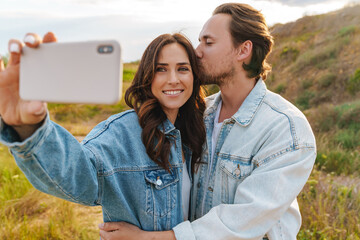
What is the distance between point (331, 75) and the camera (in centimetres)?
950

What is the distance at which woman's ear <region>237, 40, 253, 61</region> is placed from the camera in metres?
2.39

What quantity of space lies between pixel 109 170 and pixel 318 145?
4.69m

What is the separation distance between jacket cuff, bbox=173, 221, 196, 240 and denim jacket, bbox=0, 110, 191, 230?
6cm

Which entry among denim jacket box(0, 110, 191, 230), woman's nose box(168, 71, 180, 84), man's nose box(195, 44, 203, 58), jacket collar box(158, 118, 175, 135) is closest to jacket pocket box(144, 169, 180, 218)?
denim jacket box(0, 110, 191, 230)

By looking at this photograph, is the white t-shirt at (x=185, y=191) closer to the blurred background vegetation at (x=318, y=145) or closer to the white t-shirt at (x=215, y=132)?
the white t-shirt at (x=215, y=132)

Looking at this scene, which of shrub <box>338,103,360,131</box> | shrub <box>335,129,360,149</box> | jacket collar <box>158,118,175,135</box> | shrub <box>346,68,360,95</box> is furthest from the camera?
shrub <box>346,68,360,95</box>

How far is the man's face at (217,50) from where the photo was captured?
2281mm

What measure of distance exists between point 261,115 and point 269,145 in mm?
255

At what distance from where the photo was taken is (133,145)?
4.98 feet

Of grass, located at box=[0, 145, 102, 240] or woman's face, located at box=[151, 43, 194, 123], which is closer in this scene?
woman's face, located at box=[151, 43, 194, 123]

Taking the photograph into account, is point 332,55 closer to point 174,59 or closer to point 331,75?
point 331,75

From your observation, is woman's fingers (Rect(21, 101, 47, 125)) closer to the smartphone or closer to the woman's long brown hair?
the smartphone

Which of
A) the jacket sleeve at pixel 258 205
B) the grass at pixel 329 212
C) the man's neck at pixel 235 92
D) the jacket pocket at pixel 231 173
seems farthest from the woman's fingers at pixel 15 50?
the grass at pixel 329 212

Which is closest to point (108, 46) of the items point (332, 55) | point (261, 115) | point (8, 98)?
point (8, 98)
